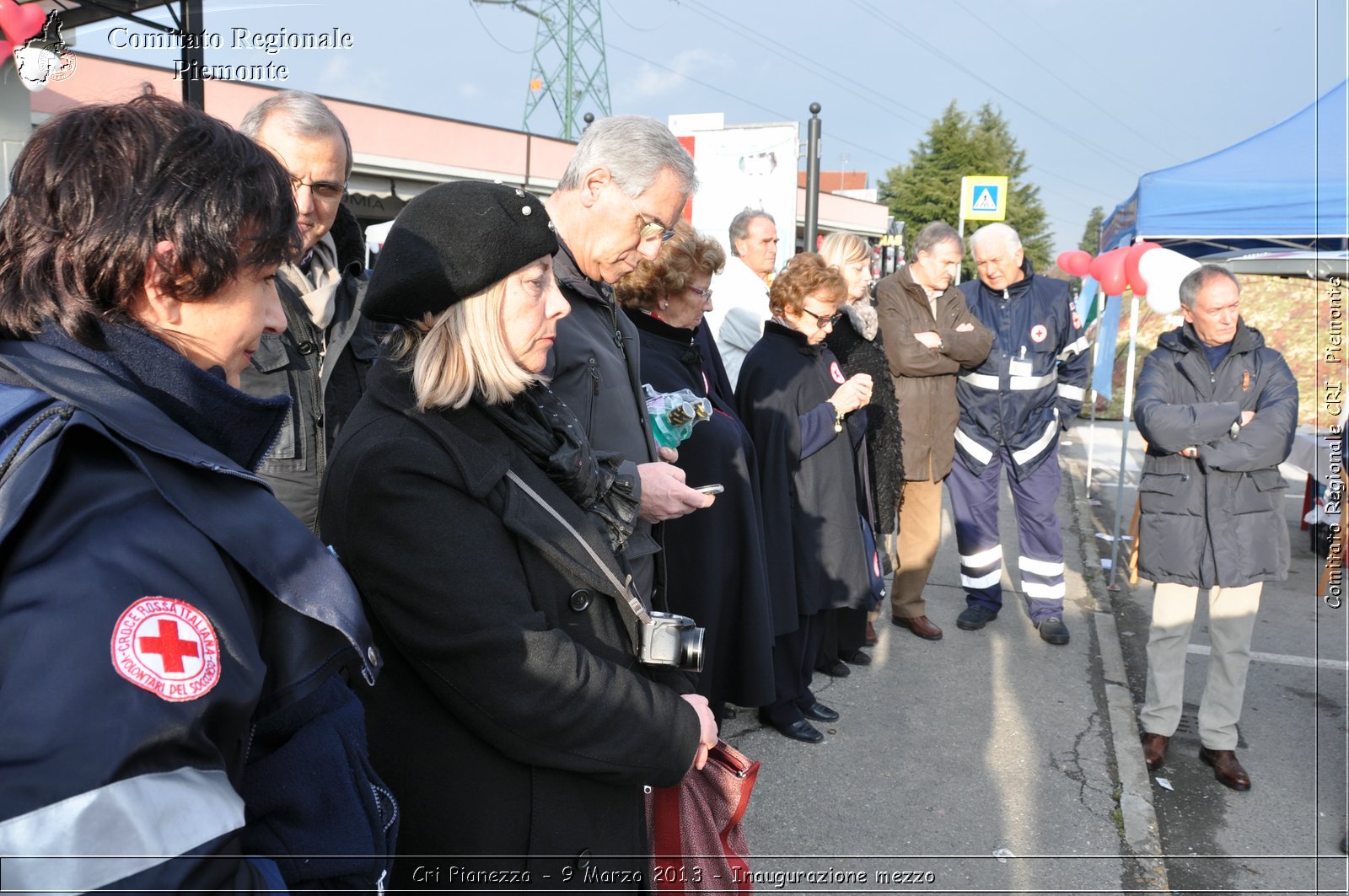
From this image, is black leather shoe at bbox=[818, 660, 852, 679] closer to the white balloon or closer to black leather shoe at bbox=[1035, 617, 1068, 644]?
black leather shoe at bbox=[1035, 617, 1068, 644]

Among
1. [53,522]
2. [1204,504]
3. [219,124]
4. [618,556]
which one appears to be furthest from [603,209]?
[1204,504]

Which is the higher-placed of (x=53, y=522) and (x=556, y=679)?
(x=53, y=522)

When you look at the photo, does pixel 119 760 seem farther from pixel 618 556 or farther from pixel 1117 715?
pixel 1117 715

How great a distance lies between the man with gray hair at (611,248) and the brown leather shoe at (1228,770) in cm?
278

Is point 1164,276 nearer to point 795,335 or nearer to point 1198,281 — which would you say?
point 1198,281

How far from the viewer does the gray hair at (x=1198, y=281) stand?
12.5 ft

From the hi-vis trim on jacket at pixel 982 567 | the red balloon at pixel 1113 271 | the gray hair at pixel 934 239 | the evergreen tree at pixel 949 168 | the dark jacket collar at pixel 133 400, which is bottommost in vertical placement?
the hi-vis trim on jacket at pixel 982 567

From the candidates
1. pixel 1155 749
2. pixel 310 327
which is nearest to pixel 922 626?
pixel 1155 749

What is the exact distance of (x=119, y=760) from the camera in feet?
2.66

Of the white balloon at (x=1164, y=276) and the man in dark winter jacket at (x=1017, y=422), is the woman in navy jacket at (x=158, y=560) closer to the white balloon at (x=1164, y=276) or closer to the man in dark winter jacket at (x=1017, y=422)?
the man in dark winter jacket at (x=1017, y=422)

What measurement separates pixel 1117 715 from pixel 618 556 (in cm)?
339

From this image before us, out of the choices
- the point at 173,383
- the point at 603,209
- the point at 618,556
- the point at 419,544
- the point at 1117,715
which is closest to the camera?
the point at 173,383

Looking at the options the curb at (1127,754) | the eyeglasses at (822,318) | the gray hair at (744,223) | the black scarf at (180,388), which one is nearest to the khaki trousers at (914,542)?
the curb at (1127,754)

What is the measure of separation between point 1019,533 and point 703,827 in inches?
158
